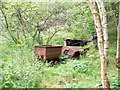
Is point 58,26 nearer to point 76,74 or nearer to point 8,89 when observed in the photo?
point 76,74

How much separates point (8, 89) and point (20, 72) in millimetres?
351

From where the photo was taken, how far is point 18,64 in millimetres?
4109

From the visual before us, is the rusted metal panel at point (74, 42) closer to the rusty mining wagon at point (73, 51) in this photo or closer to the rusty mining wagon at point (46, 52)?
the rusty mining wagon at point (73, 51)

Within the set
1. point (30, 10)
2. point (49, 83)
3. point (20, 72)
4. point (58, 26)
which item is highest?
point (30, 10)

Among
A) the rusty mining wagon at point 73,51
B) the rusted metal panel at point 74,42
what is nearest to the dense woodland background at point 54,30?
the rusty mining wagon at point 73,51

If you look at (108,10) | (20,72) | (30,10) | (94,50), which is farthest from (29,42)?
(20,72)

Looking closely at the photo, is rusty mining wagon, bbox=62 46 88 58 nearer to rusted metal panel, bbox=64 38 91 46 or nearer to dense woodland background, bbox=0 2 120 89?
dense woodland background, bbox=0 2 120 89

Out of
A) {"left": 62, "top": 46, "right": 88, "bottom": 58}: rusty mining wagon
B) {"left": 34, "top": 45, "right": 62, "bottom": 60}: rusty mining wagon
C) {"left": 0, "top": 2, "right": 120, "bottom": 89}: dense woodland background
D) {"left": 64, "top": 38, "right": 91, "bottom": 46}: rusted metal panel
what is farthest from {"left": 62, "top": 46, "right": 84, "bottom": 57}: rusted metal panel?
{"left": 64, "top": 38, "right": 91, "bottom": 46}: rusted metal panel

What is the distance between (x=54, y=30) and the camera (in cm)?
773

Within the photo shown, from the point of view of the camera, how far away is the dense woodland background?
15.6 feet

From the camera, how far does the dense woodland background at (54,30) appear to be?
15.6 feet

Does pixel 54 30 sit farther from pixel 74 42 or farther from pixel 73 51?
pixel 73 51

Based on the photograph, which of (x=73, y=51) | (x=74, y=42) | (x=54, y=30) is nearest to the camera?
(x=73, y=51)

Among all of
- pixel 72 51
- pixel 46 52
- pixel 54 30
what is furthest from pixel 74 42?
pixel 46 52
